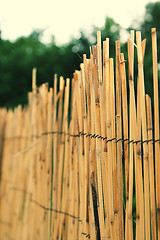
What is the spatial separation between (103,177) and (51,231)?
821 millimetres

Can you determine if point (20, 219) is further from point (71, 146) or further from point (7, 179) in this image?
point (71, 146)

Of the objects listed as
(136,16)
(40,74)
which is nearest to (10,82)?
(40,74)

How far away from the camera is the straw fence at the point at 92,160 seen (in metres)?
1.15

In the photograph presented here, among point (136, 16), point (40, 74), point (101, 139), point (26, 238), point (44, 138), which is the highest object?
point (136, 16)

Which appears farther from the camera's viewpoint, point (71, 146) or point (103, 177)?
point (71, 146)

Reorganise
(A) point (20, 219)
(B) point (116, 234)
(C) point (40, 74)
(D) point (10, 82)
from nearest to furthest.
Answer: (B) point (116, 234) < (A) point (20, 219) < (C) point (40, 74) < (D) point (10, 82)

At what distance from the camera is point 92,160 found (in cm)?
142

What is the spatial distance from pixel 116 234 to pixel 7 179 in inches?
76.9

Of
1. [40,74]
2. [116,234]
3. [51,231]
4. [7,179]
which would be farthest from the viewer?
[40,74]

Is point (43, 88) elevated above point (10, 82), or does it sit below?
below

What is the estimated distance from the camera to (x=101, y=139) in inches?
53.1

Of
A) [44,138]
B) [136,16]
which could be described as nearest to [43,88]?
[44,138]

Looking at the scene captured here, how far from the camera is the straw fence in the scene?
1149 mm

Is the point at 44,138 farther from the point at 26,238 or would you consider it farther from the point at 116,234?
the point at 116,234
